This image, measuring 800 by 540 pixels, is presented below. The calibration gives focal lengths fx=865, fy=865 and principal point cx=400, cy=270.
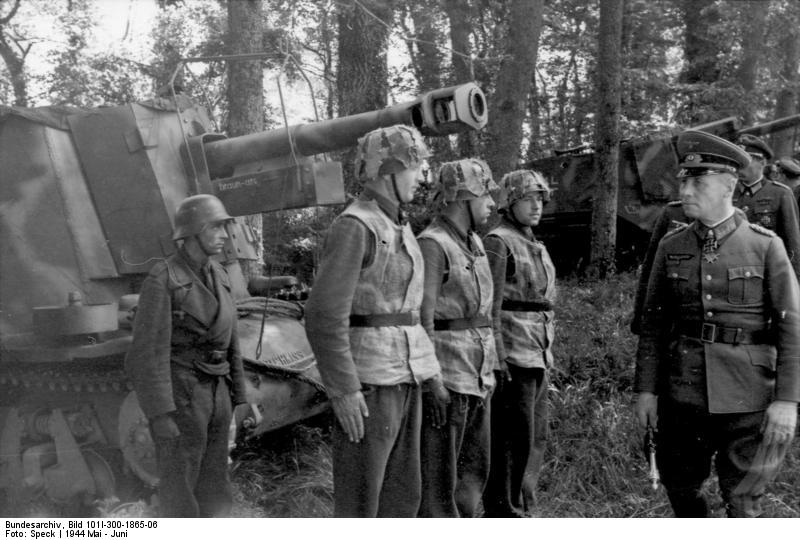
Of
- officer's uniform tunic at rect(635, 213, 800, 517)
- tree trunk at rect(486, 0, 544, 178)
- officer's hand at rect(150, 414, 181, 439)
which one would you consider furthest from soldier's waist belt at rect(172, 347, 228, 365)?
tree trunk at rect(486, 0, 544, 178)

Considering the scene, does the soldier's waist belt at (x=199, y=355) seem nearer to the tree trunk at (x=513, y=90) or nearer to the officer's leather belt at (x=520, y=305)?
the officer's leather belt at (x=520, y=305)

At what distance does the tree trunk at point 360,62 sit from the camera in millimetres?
9516

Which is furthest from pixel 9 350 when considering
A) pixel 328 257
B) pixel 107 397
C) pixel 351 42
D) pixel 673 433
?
pixel 351 42

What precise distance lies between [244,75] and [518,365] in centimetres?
482

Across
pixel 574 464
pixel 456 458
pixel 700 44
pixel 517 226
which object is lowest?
pixel 574 464

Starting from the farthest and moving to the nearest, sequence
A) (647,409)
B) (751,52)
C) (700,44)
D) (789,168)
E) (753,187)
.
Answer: (700,44), (751,52), (789,168), (753,187), (647,409)

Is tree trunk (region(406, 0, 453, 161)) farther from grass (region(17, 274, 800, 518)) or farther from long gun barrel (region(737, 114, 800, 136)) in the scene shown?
grass (region(17, 274, 800, 518))

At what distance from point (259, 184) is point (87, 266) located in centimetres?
123

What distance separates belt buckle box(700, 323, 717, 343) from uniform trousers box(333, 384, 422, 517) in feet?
4.01

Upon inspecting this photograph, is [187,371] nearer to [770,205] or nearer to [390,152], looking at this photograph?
[390,152]

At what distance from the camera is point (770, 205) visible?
227 inches

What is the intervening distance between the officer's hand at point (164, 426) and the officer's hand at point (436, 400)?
3.97 feet

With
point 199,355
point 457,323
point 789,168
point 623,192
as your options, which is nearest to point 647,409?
point 457,323

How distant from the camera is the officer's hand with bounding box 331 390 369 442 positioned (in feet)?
11.0
